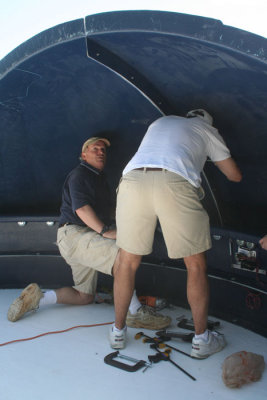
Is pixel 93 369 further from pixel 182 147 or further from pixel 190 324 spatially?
pixel 182 147

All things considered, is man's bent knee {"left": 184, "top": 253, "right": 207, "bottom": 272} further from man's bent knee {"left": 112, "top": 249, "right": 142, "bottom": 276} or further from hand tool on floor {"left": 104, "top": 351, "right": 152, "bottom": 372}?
hand tool on floor {"left": 104, "top": 351, "right": 152, "bottom": 372}

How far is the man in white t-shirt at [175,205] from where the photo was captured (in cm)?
317

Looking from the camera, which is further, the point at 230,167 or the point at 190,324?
the point at 190,324

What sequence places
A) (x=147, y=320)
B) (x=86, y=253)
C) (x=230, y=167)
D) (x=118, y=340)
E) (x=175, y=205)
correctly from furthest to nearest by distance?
(x=86, y=253), (x=147, y=320), (x=118, y=340), (x=230, y=167), (x=175, y=205)

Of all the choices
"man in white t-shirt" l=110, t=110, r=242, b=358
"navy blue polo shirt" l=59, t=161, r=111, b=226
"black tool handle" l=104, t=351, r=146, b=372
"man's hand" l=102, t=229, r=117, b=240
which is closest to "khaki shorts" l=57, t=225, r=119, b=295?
"man's hand" l=102, t=229, r=117, b=240

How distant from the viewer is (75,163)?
17.9 ft

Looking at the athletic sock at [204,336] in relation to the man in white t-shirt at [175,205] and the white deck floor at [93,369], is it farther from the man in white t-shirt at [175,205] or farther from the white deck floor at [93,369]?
the white deck floor at [93,369]

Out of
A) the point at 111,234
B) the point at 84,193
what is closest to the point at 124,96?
the point at 84,193

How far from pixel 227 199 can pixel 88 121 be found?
1.74 m

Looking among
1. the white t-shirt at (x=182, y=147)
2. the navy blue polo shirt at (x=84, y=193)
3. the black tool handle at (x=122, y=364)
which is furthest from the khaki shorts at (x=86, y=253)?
the white t-shirt at (x=182, y=147)

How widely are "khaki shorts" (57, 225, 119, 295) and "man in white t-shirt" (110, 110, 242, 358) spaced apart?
512mm

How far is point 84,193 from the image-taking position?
4.30 m

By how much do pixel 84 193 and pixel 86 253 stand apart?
1.91 ft

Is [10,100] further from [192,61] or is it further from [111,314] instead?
[111,314]
